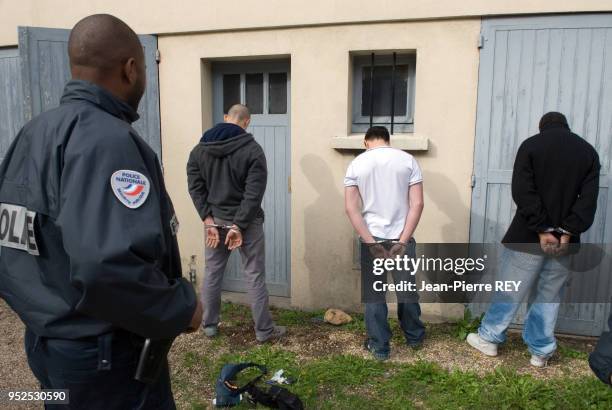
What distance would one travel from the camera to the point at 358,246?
175 inches

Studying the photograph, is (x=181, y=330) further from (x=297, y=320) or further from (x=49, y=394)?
(x=297, y=320)

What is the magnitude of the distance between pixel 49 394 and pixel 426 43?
3693 millimetres

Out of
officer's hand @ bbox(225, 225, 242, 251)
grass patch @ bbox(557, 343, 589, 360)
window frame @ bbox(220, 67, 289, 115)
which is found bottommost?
grass patch @ bbox(557, 343, 589, 360)

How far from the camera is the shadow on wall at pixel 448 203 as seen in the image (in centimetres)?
413

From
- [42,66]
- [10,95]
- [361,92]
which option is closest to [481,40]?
[361,92]

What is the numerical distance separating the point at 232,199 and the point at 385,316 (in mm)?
1522

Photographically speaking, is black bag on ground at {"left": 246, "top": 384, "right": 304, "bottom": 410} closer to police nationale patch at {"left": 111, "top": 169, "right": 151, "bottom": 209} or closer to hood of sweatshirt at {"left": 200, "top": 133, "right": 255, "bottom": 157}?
hood of sweatshirt at {"left": 200, "top": 133, "right": 255, "bottom": 157}

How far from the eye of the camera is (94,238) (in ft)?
4.27

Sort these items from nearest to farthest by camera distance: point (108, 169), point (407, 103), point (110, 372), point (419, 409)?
point (108, 169)
point (110, 372)
point (419, 409)
point (407, 103)

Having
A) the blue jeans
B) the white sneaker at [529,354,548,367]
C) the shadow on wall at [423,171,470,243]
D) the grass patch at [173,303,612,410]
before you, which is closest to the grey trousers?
the grass patch at [173,303,612,410]

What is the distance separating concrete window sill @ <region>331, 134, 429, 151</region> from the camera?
406cm

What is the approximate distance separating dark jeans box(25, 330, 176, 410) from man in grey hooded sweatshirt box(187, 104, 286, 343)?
7.01 ft

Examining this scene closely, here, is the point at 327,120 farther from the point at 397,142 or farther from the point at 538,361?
the point at 538,361

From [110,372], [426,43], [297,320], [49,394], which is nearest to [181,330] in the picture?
[110,372]
